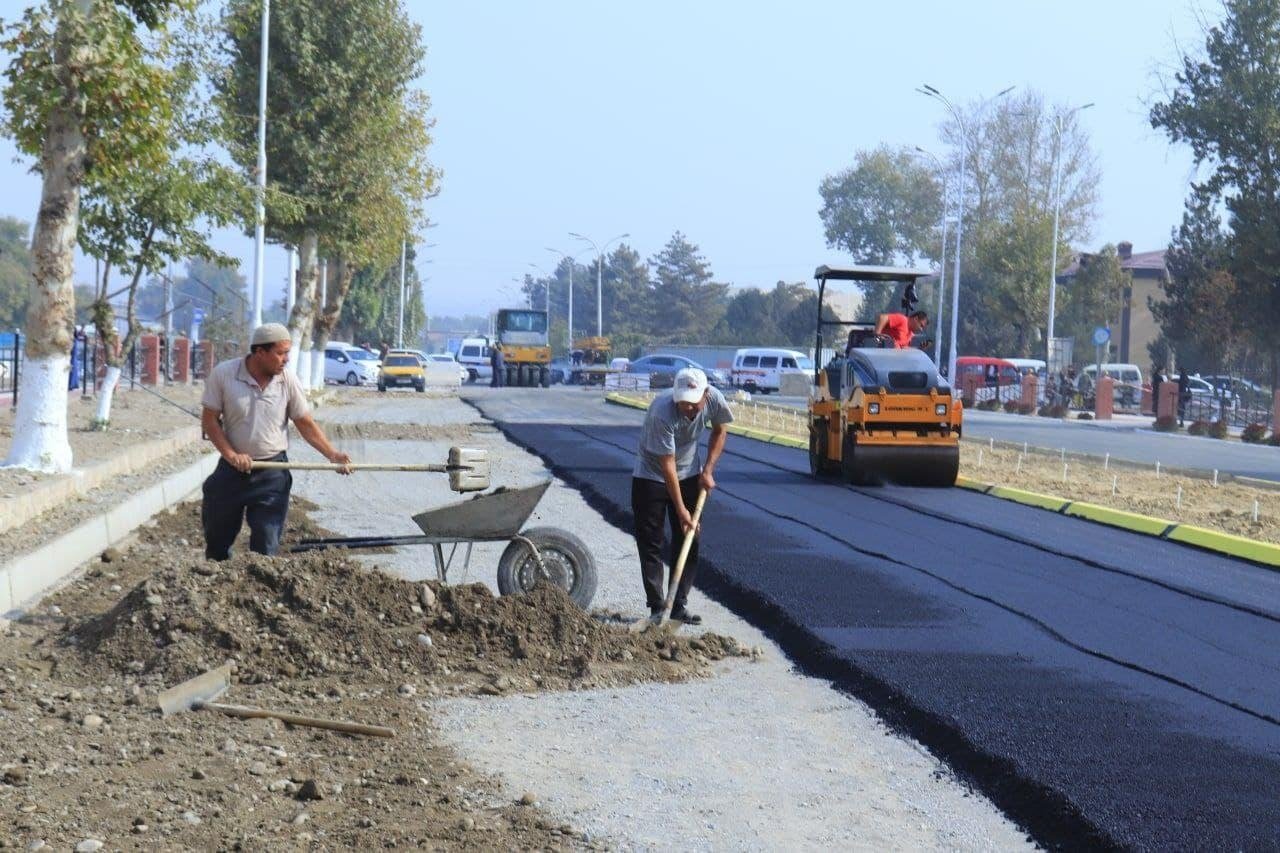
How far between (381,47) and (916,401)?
70.3 ft

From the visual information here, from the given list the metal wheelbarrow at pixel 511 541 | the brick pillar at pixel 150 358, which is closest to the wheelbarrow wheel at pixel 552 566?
the metal wheelbarrow at pixel 511 541

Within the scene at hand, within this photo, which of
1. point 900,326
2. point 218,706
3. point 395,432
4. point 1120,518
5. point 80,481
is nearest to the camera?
point 218,706

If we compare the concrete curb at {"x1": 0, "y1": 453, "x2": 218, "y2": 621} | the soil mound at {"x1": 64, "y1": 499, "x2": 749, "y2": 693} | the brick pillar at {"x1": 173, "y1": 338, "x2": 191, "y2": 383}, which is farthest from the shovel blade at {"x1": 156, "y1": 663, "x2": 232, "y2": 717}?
the brick pillar at {"x1": 173, "y1": 338, "x2": 191, "y2": 383}

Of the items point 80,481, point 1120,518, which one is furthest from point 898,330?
point 80,481

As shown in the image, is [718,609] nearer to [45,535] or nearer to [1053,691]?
[1053,691]

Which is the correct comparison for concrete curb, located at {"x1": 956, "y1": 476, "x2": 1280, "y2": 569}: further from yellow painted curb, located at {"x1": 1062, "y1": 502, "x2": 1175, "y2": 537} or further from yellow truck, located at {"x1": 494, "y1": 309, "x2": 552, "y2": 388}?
yellow truck, located at {"x1": 494, "y1": 309, "x2": 552, "y2": 388}

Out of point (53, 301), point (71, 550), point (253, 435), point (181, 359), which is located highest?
point (53, 301)

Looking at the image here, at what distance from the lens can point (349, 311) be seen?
87750mm

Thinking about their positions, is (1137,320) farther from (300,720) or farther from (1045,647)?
(300,720)

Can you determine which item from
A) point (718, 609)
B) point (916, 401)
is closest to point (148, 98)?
point (718, 609)

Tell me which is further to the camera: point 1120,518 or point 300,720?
point 1120,518

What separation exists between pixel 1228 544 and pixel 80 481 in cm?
944

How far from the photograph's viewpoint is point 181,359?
44562mm

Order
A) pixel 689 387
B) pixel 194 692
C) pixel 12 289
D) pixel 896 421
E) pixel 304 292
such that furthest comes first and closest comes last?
pixel 12 289 < pixel 304 292 < pixel 896 421 < pixel 689 387 < pixel 194 692
